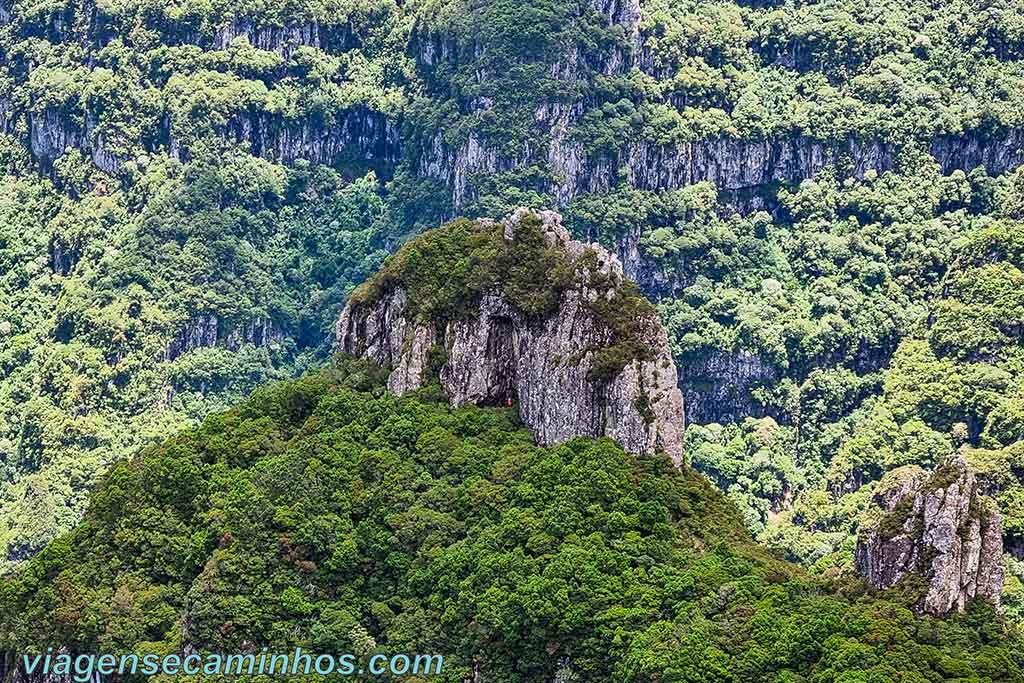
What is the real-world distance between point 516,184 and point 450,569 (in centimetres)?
6723

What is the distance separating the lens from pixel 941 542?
Answer: 81.6m

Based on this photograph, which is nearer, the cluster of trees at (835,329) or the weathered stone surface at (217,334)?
the cluster of trees at (835,329)

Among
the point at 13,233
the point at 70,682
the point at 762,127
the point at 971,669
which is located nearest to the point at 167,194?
the point at 13,233

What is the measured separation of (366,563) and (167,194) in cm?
6799

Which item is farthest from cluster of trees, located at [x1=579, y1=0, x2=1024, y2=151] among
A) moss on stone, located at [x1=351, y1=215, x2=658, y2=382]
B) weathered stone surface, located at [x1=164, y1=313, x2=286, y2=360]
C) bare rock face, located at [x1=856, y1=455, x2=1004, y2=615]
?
bare rock face, located at [x1=856, y1=455, x2=1004, y2=615]

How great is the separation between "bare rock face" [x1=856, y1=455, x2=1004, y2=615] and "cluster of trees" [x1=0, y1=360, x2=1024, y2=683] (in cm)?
78

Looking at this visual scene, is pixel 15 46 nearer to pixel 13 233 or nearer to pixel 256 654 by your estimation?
pixel 13 233

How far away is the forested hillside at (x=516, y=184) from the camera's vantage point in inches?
5625

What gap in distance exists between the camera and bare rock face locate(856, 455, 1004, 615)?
81.3 m

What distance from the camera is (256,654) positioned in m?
85.5

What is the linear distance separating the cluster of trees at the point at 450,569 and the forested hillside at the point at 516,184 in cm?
4429

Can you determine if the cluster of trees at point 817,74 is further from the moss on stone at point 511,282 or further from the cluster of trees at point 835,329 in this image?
the moss on stone at point 511,282

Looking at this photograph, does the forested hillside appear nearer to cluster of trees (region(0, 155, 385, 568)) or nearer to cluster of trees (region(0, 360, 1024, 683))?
cluster of trees (region(0, 155, 385, 568))

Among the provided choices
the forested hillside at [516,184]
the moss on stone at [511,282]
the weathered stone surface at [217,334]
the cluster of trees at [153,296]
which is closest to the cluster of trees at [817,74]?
the forested hillside at [516,184]
